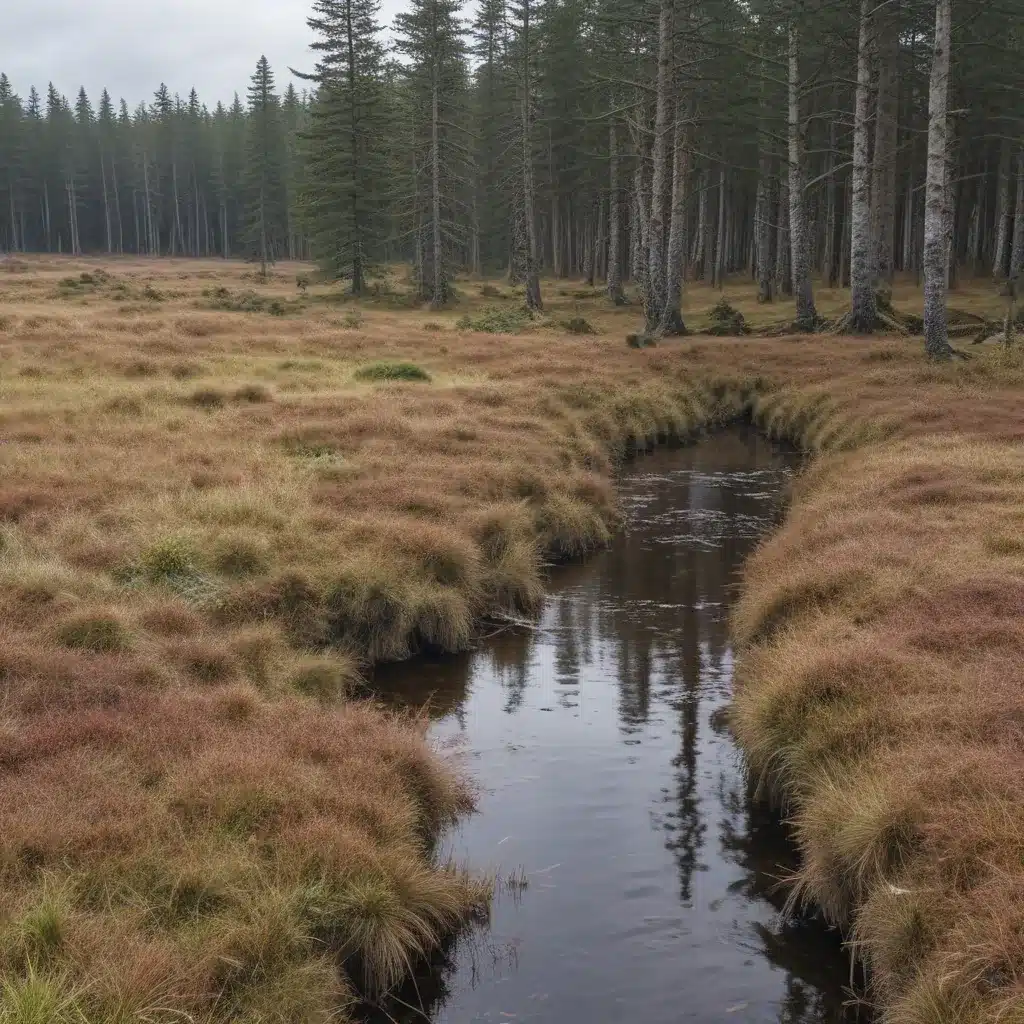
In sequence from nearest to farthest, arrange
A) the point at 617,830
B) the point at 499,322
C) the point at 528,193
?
1. the point at 617,830
2. the point at 499,322
3. the point at 528,193

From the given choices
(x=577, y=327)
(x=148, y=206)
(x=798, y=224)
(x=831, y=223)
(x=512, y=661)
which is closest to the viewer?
(x=512, y=661)

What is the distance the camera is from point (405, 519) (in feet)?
42.9

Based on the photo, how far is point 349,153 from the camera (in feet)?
174

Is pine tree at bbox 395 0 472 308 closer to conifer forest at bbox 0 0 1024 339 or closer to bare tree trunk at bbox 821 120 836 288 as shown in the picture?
conifer forest at bbox 0 0 1024 339

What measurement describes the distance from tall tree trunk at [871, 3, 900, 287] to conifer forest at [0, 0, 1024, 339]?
148mm

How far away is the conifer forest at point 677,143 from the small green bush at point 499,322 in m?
3.37

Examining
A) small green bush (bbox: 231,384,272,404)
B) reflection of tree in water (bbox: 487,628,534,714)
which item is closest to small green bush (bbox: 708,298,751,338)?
small green bush (bbox: 231,384,272,404)

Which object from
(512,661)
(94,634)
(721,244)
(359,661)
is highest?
(721,244)

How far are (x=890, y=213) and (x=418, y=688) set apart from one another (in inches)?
1461

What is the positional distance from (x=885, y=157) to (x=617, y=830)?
33797 millimetres

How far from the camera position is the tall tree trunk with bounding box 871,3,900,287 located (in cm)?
3619

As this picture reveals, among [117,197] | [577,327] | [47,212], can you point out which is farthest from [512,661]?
[117,197]

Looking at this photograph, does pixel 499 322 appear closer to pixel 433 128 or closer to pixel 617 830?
pixel 433 128

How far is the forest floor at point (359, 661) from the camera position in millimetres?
5336
